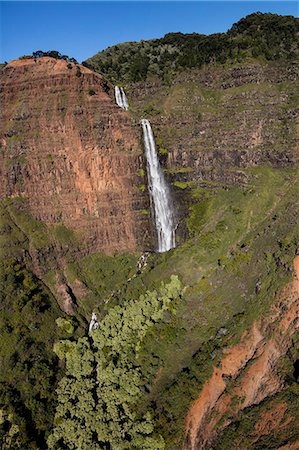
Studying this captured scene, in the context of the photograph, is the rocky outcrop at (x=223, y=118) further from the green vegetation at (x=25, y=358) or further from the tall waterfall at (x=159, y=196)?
the green vegetation at (x=25, y=358)

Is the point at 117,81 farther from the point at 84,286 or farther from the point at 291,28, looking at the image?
the point at 84,286

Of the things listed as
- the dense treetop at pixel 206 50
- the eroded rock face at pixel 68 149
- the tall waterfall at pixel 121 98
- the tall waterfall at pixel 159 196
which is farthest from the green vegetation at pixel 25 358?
the dense treetop at pixel 206 50

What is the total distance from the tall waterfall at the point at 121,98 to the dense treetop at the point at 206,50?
3.35 meters

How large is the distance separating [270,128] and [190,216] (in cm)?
1524

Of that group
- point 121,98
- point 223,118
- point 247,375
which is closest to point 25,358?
point 247,375

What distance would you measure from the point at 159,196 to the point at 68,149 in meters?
13.5

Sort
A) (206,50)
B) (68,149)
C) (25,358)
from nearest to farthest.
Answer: (25,358) → (68,149) → (206,50)

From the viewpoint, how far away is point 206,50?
196ft

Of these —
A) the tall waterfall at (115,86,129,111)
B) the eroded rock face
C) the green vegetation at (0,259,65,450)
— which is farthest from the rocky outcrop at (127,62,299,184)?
the green vegetation at (0,259,65,450)

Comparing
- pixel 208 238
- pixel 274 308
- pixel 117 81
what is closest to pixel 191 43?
pixel 117 81

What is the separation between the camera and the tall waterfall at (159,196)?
54844mm

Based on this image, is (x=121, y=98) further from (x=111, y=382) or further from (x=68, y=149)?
(x=111, y=382)

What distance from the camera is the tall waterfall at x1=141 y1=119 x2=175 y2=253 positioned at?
54844 mm

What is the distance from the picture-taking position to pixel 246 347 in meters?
34.9
